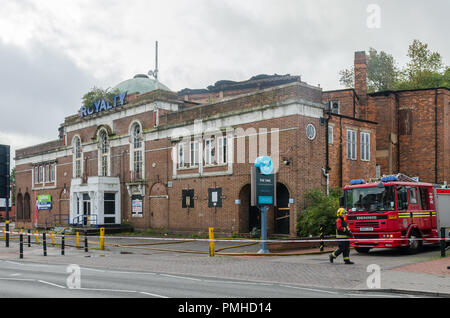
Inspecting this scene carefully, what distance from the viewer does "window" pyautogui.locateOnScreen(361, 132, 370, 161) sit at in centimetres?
3178

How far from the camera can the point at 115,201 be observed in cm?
4009

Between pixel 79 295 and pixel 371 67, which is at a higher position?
pixel 371 67

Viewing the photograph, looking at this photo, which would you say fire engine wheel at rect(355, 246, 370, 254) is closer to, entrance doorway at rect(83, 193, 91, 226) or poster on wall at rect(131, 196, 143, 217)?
poster on wall at rect(131, 196, 143, 217)

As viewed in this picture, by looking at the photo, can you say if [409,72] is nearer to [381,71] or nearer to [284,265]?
[381,71]

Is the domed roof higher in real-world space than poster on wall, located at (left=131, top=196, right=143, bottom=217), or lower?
higher

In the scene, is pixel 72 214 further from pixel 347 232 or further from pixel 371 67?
pixel 371 67

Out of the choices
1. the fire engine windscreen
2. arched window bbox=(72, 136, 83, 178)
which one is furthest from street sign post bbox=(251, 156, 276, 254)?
arched window bbox=(72, 136, 83, 178)

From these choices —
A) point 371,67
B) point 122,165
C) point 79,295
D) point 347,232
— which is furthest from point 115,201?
point 371,67

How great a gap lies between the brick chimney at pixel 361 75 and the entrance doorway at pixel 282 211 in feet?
40.7

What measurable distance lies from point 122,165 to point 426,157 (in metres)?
22.1

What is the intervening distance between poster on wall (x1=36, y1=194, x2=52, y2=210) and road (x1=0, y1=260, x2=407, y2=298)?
34319 millimetres

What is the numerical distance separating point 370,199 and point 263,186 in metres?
4.54

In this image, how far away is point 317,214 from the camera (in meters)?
25.2

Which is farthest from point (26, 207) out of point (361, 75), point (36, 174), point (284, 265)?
point (284, 265)
